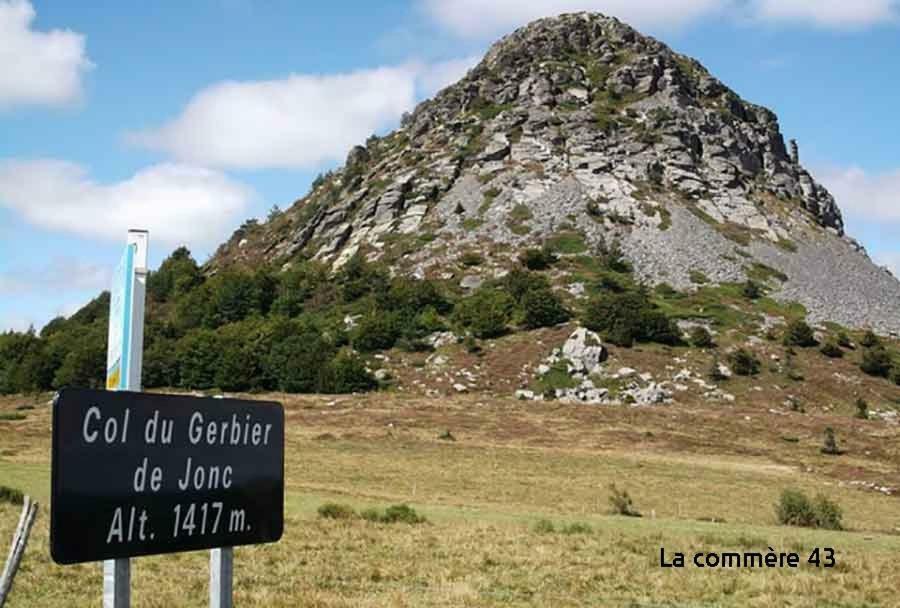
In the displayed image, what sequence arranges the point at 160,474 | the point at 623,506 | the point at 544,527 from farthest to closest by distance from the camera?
1. the point at 623,506
2. the point at 544,527
3. the point at 160,474

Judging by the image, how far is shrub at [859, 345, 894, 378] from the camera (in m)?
88.2

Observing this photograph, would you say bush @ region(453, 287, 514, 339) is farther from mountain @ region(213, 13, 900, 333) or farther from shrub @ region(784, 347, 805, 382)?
shrub @ region(784, 347, 805, 382)

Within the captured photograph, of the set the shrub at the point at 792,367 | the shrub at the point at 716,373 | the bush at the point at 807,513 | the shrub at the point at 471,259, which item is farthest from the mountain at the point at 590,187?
the bush at the point at 807,513

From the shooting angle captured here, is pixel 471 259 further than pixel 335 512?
Yes

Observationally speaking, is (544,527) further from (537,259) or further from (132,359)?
(537,259)

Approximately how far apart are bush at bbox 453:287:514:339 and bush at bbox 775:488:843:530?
187ft

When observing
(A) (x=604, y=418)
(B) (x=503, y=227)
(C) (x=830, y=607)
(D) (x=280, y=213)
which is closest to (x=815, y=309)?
(B) (x=503, y=227)

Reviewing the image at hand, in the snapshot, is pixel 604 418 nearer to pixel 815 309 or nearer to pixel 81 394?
pixel 815 309

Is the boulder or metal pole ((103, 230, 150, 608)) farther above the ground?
the boulder

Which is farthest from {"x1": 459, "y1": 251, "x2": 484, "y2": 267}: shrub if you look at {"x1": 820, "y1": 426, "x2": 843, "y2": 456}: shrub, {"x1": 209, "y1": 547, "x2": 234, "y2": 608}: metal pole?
{"x1": 209, "y1": 547, "x2": 234, "y2": 608}: metal pole

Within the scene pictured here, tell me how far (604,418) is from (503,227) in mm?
51762

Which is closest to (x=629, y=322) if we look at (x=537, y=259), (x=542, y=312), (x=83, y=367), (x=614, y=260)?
(x=542, y=312)

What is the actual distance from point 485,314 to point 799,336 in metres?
28.4

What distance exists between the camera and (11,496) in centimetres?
3056
